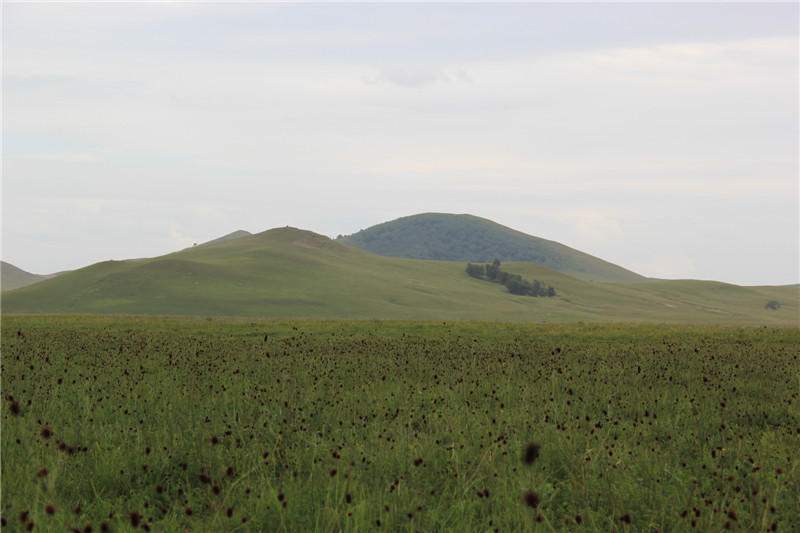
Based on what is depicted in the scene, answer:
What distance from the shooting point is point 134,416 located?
343 inches

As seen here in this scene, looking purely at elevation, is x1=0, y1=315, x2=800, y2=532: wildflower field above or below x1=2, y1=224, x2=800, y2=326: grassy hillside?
below

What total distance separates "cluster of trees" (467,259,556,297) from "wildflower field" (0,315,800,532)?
119879 mm

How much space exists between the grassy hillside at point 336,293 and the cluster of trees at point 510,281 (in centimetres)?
357

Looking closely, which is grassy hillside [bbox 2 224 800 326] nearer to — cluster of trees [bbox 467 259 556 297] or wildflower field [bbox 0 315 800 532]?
cluster of trees [bbox 467 259 556 297]

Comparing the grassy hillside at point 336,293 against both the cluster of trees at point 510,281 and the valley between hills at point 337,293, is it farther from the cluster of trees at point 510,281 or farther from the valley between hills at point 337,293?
the cluster of trees at point 510,281

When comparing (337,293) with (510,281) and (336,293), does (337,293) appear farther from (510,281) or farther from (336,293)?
(510,281)

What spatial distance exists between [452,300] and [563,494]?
99938mm

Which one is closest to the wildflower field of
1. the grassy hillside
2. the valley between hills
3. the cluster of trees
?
the valley between hills

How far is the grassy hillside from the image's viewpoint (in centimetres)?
8781

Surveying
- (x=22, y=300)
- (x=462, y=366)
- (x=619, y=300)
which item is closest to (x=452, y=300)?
(x=619, y=300)

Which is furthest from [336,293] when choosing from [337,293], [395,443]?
[395,443]

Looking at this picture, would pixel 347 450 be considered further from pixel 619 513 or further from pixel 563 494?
pixel 619 513

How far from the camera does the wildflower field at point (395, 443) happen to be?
5.40 meters

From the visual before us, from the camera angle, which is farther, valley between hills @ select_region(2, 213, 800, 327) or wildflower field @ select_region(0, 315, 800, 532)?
valley between hills @ select_region(2, 213, 800, 327)
